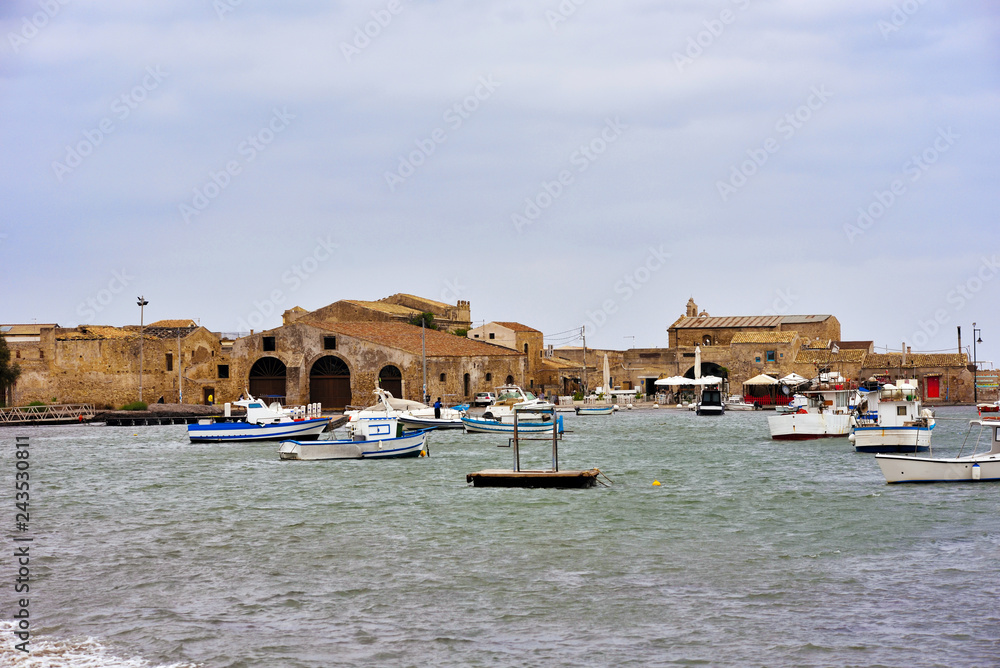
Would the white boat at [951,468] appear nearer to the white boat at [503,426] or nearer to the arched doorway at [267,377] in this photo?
the white boat at [503,426]

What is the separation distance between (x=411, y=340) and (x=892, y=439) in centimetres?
A: 3716

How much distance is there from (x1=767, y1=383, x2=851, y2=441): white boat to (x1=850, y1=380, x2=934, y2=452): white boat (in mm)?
5197

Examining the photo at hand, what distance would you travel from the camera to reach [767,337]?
76500mm

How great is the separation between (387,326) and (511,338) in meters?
19.3

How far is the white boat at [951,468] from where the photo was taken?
21594 mm

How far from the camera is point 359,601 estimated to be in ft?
41.1

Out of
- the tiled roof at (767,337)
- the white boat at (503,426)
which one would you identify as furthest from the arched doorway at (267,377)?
the tiled roof at (767,337)

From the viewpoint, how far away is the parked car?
2446 inches

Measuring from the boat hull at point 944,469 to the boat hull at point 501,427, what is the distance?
19.4 m

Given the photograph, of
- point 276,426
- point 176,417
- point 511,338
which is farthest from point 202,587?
point 511,338

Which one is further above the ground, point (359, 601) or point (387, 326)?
point (387, 326)

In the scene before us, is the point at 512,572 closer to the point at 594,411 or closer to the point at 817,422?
the point at 817,422

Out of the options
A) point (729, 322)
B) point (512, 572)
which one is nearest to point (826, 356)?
point (729, 322)

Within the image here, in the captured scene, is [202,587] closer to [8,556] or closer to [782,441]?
[8,556]
